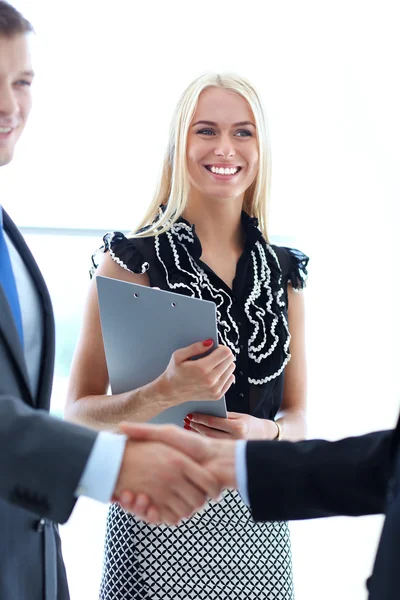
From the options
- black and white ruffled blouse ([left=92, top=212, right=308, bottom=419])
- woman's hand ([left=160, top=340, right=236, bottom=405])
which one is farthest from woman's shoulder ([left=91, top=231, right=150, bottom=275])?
woman's hand ([left=160, top=340, right=236, bottom=405])

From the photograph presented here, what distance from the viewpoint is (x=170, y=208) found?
1.94m

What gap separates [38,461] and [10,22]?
766 mm

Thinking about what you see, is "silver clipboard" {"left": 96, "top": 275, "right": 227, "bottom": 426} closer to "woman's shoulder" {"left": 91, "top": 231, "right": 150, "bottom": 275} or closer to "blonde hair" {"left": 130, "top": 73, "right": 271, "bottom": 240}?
"woman's shoulder" {"left": 91, "top": 231, "right": 150, "bottom": 275}

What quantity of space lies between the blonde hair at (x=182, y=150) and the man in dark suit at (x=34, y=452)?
1.78ft

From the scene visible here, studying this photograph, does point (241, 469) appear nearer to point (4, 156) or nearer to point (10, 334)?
point (10, 334)

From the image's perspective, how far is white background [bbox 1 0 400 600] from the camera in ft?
11.3

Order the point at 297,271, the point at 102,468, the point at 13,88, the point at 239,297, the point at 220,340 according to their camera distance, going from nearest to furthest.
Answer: the point at 102,468, the point at 13,88, the point at 220,340, the point at 239,297, the point at 297,271

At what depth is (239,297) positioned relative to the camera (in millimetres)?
1920

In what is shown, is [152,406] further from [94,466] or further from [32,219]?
[32,219]

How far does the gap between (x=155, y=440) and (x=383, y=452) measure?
42cm

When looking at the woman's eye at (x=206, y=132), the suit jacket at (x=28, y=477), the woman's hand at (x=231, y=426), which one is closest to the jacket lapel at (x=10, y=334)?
the suit jacket at (x=28, y=477)

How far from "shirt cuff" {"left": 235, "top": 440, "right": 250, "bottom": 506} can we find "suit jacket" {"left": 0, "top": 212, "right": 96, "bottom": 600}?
1.00 feet

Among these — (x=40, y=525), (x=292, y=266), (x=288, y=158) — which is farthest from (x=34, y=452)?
(x=288, y=158)

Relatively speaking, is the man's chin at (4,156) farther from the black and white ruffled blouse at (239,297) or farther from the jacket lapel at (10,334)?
the black and white ruffled blouse at (239,297)
